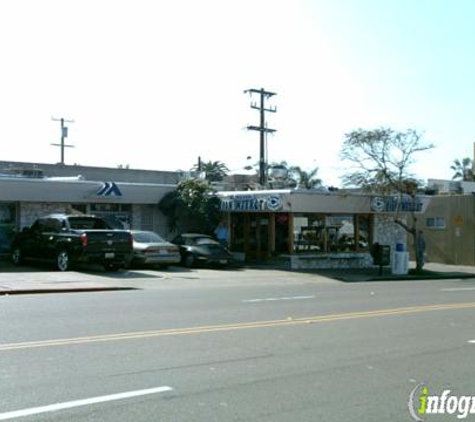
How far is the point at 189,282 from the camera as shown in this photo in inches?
820

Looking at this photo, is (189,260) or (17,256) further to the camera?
(189,260)

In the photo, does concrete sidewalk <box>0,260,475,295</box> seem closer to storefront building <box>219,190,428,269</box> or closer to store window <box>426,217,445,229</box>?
storefront building <box>219,190,428,269</box>

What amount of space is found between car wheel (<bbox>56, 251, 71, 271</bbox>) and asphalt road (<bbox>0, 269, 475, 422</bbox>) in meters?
7.52

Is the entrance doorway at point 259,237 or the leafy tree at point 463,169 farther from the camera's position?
the leafy tree at point 463,169

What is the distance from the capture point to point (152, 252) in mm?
24969

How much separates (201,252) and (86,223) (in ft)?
18.2

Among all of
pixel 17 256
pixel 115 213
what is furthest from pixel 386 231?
pixel 17 256

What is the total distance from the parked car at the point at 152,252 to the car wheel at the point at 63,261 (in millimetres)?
3110

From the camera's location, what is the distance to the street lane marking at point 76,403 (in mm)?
5777

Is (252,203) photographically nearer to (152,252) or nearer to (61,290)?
(152,252)

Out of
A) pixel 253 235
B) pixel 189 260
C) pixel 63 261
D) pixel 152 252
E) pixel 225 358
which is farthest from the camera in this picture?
pixel 253 235

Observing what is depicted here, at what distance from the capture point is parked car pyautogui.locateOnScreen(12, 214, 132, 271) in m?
21.9

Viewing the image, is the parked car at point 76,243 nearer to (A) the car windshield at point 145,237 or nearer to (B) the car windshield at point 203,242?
(A) the car windshield at point 145,237

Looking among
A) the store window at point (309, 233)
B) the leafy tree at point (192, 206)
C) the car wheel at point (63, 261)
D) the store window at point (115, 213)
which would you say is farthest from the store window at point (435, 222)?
the car wheel at point (63, 261)
